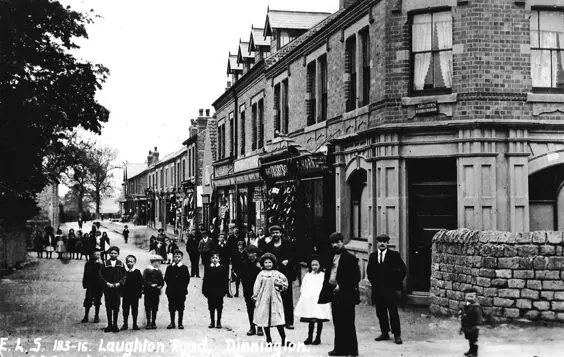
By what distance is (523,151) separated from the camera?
1427cm

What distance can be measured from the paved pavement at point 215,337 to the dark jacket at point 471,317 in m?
0.61

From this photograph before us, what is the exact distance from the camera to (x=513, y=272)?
12141 mm

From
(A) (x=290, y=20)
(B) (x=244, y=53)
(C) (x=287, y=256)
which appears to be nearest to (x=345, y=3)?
(A) (x=290, y=20)

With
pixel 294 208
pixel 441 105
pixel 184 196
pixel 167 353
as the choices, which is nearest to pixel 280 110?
pixel 294 208

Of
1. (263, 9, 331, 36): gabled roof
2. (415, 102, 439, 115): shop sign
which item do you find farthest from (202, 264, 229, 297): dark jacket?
(263, 9, 331, 36): gabled roof

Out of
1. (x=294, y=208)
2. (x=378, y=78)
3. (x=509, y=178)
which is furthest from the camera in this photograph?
(x=294, y=208)

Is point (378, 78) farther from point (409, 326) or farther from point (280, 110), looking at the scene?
point (280, 110)

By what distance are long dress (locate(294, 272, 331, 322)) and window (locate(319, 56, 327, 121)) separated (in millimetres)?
10087

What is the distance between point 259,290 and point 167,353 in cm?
175

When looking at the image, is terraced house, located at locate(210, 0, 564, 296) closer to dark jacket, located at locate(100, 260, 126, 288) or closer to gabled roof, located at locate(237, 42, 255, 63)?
dark jacket, located at locate(100, 260, 126, 288)

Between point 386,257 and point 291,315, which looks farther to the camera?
point 291,315

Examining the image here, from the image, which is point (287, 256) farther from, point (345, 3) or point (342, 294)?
point (345, 3)

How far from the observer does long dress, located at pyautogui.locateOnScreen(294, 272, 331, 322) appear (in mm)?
10695

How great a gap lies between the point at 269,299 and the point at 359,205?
24.3ft
